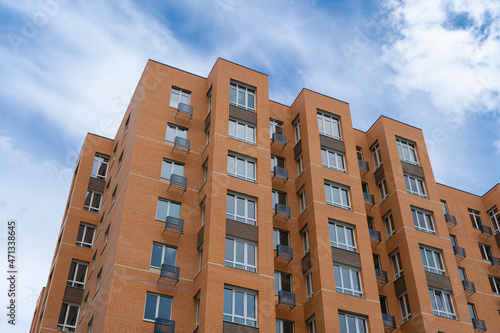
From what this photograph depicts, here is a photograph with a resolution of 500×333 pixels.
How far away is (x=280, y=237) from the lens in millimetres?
40750

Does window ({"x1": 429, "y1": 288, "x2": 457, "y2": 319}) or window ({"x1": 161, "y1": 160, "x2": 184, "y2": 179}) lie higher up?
window ({"x1": 161, "y1": 160, "x2": 184, "y2": 179})

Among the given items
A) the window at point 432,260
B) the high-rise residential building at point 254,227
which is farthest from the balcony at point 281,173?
the window at point 432,260

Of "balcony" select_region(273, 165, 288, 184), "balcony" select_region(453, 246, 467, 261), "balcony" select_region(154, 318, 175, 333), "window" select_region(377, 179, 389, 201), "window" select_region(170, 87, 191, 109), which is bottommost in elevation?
"balcony" select_region(154, 318, 175, 333)

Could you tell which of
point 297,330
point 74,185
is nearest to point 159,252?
point 297,330

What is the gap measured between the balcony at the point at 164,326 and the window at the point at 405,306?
59.0 ft

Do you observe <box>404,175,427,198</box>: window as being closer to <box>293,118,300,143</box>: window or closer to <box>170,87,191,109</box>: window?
<box>293,118,300,143</box>: window

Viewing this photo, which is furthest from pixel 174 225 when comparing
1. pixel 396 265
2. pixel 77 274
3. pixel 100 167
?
pixel 396 265

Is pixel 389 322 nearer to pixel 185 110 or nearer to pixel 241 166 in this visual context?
pixel 241 166

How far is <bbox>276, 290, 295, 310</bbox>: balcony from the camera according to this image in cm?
3606

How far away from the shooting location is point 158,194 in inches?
1478

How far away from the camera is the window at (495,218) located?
177 feet

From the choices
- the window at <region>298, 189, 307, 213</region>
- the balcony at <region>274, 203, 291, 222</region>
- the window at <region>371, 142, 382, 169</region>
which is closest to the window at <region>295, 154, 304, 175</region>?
the window at <region>298, 189, 307, 213</region>

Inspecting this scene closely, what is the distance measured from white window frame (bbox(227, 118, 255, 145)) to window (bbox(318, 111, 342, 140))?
7080 mm

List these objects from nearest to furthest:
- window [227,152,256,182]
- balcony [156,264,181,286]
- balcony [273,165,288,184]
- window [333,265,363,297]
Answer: balcony [156,264,181,286]
window [333,265,363,297]
window [227,152,256,182]
balcony [273,165,288,184]
